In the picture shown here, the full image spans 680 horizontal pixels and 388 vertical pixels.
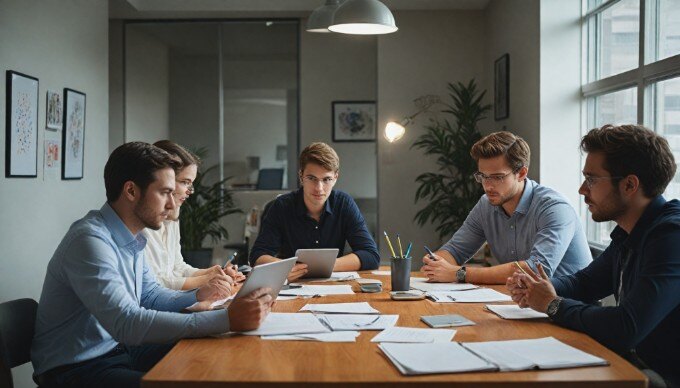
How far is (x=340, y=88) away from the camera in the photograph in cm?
781

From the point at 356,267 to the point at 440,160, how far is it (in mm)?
3306

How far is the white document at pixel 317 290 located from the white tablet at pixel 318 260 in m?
0.16

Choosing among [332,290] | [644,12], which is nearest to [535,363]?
[332,290]

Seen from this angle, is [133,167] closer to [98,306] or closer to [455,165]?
[98,306]

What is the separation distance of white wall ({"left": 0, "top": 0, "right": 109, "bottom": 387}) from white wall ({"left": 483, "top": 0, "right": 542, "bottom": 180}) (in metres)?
3.27

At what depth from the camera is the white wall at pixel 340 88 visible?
7.77 metres

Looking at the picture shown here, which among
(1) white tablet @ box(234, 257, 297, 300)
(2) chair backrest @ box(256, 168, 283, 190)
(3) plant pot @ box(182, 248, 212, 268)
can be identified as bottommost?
(3) plant pot @ box(182, 248, 212, 268)

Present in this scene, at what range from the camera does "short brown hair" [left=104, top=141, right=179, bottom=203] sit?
2188mm

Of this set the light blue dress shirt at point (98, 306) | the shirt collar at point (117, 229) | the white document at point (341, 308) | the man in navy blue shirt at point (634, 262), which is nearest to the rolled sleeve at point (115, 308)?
the light blue dress shirt at point (98, 306)

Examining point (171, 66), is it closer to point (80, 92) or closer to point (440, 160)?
point (80, 92)

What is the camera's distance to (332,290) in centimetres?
275

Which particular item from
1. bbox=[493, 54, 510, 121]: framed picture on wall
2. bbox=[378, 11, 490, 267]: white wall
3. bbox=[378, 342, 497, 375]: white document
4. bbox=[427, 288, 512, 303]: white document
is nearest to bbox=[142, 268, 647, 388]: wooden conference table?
bbox=[378, 342, 497, 375]: white document

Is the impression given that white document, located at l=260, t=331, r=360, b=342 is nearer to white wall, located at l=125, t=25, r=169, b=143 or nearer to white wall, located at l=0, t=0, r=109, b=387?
white wall, located at l=0, t=0, r=109, b=387

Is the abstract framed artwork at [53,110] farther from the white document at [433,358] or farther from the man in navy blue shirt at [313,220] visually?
the white document at [433,358]
